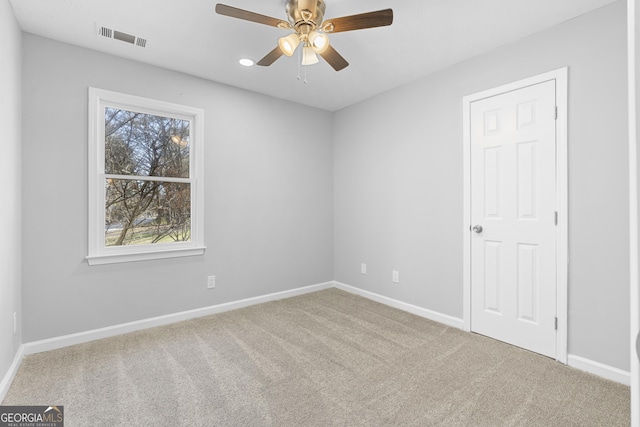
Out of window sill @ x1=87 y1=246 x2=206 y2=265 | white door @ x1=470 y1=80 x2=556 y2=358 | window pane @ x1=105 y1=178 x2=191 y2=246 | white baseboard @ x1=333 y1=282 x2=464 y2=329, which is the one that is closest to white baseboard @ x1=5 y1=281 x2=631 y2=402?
white baseboard @ x1=333 y1=282 x2=464 y2=329

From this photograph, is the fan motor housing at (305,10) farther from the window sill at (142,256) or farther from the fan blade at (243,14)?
the window sill at (142,256)

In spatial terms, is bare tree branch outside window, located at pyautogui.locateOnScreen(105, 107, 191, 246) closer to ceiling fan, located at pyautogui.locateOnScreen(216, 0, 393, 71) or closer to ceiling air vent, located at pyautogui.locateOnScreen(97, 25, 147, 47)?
ceiling air vent, located at pyautogui.locateOnScreen(97, 25, 147, 47)

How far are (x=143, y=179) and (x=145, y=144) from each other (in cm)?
35

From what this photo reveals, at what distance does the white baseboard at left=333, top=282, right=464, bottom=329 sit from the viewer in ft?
10.2

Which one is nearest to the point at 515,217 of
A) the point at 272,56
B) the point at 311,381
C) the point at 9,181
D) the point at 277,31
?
the point at 311,381

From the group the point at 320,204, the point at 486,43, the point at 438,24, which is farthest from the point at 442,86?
the point at 320,204

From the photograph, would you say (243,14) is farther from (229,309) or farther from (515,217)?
(229,309)

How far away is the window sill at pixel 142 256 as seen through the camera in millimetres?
2803

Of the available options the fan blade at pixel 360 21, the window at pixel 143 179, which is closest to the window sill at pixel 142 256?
the window at pixel 143 179

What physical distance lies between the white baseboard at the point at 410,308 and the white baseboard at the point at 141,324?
0.71 meters

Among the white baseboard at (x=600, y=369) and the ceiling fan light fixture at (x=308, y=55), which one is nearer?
the white baseboard at (x=600, y=369)

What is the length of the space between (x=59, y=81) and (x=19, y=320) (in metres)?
1.93

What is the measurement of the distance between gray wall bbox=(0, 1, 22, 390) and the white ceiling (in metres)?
0.29

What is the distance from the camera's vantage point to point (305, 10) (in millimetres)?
2025
